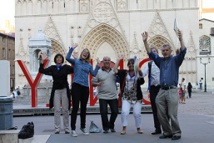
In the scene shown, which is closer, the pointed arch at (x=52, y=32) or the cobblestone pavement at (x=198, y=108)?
the cobblestone pavement at (x=198, y=108)

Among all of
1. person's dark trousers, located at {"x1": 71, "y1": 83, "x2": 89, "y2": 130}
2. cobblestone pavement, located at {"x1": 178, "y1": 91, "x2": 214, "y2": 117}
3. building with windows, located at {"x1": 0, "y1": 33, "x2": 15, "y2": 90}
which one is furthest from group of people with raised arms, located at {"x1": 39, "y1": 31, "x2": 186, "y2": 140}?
building with windows, located at {"x1": 0, "y1": 33, "x2": 15, "y2": 90}

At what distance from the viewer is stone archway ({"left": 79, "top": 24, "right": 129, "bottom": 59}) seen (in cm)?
4947

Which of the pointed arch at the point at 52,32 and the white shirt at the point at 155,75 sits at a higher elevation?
the pointed arch at the point at 52,32

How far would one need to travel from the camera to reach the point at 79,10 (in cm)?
5075

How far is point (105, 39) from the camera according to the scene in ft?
167

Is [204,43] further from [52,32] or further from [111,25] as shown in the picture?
[52,32]

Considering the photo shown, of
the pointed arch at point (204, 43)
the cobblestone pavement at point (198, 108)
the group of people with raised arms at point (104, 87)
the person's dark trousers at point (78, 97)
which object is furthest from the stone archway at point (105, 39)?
the person's dark trousers at point (78, 97)

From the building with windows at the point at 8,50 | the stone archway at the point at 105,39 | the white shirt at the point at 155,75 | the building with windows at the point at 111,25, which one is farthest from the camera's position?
the building with windows at the point at 8,50

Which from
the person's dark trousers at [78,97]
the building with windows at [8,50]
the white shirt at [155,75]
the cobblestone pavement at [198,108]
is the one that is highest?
the building with windows at [8,50]

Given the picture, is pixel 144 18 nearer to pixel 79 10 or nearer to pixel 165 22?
pixel 165 22

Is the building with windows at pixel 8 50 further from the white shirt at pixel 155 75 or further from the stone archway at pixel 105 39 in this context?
the white shirt at pixel 155 75

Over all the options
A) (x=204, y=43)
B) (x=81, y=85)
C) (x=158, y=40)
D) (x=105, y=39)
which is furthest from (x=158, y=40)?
(x=81, y=85)

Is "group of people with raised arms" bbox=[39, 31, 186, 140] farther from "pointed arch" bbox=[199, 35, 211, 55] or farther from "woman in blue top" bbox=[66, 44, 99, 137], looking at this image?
"pointed arch" bbox=[199, 35, 211, 55]

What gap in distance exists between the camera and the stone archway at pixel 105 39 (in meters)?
49.5
